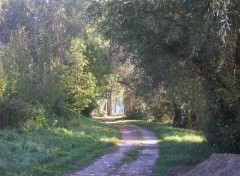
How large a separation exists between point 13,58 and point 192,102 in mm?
13864

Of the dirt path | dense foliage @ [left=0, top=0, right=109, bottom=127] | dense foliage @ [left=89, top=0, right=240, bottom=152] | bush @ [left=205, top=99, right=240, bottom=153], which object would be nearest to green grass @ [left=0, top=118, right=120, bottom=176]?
the dirt path

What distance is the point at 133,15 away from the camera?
39.5ft

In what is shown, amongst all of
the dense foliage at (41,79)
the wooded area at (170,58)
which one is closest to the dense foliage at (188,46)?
the wooded area at (170,58)

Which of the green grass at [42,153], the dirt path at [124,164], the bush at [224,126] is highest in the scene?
the bush at [224,126]

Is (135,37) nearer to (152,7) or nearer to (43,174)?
(152,7)

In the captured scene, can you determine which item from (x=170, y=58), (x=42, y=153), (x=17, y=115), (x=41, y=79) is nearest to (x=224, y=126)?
(x=170, y=58)

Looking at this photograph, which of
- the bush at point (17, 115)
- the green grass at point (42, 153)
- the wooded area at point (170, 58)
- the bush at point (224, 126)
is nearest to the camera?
the wooded area at point (170, 58)

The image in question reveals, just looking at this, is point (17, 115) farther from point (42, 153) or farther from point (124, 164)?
point (124, 164)

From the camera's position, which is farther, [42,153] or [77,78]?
[77,78]

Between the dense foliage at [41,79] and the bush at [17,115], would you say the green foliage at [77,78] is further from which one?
the bush at [17,115]

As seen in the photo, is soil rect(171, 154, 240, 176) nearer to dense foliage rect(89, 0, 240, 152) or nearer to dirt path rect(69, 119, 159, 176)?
dirt path rect(69, 119, 159, 176)

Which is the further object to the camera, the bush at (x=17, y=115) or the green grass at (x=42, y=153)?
the bush at (x=17, y=115)

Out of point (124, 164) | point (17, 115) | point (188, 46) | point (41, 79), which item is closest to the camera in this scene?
point (188, 46)

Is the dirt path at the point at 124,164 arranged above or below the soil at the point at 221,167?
below
